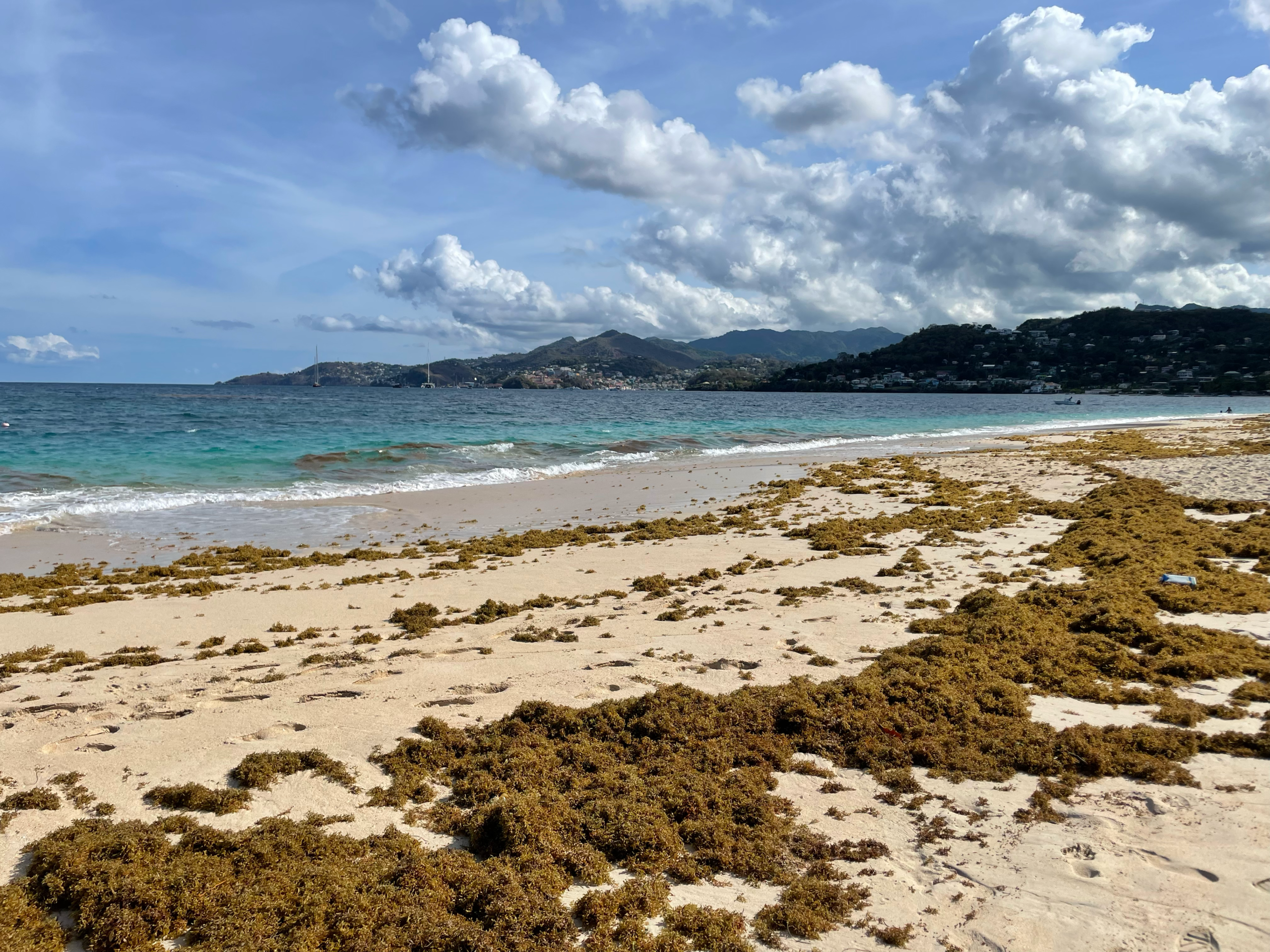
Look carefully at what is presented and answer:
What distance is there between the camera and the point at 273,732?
20.6 ft

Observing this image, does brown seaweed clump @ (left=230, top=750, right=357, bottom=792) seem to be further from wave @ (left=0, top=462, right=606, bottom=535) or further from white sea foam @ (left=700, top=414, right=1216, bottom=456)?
white sea foam @ (left=700, top=414, right=1216, bottom=456)

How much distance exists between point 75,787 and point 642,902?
435 centimetres

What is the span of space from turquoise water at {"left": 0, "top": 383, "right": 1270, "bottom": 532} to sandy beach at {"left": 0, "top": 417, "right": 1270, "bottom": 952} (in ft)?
26.2

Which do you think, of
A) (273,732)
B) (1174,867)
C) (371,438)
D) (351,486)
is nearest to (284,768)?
(273,732)

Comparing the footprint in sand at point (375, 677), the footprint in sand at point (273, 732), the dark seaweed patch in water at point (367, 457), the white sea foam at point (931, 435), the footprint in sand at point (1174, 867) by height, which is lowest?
the footprint in sand at point (1174, 867)

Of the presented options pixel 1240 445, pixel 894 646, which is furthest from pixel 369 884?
pixel 1240 445

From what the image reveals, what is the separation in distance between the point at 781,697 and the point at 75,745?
619 centimetres

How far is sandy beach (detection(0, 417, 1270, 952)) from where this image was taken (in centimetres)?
430

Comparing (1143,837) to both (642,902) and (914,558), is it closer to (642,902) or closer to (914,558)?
(642,902)

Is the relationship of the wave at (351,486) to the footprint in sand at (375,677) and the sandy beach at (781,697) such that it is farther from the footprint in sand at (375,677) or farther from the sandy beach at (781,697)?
the footprint in sand at (375,677)

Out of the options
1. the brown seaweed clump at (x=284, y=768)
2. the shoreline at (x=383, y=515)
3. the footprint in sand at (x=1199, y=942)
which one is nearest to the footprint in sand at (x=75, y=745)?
the brown seaweed clump at (x=284, y=768)

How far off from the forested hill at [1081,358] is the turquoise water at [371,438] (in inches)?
1571

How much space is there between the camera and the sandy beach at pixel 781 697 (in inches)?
169

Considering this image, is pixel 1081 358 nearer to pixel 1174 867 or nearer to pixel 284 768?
pixel 1174 867
